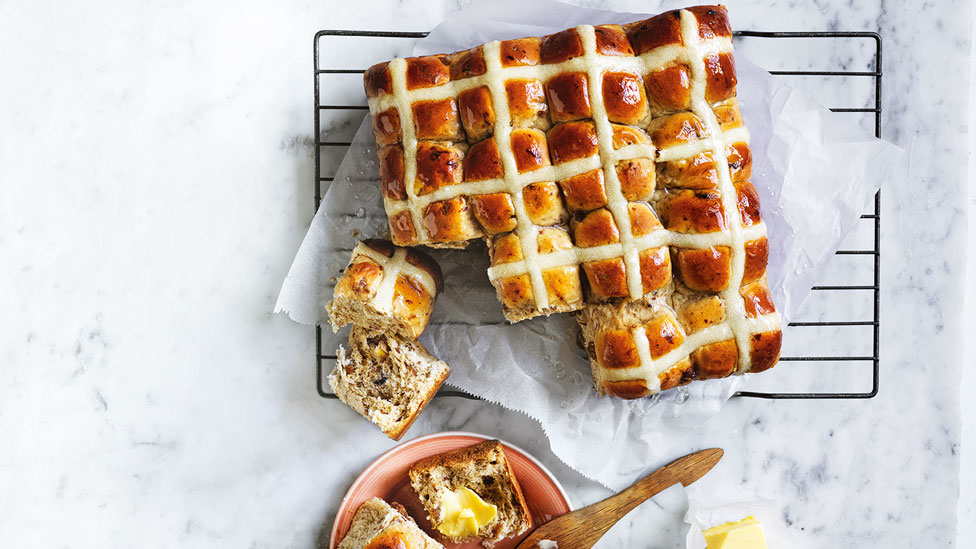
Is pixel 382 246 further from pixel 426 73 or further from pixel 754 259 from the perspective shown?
pixel 754 259

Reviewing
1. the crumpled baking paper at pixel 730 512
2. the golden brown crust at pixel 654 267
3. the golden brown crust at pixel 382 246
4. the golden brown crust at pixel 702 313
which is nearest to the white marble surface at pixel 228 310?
the crumpled baking paper at pixel 730 512

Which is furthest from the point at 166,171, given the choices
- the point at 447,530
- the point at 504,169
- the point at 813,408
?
the point at 813,408

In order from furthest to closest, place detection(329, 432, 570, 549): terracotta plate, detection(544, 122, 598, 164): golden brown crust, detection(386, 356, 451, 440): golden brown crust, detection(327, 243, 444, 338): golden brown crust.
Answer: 1. detection(329, 432, 570, 549): terracotta plate
2. detection(386, 356, 451, 440): golden brown crust
3. detection(327, 243, 444, 338): golden brown crust
4. detection(544, 122, 598, 164): golden brown crust

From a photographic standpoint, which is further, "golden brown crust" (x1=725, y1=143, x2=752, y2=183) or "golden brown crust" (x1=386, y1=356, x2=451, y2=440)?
"golden brown crust" (x1=386, y1=356, x2=451, y2=440)

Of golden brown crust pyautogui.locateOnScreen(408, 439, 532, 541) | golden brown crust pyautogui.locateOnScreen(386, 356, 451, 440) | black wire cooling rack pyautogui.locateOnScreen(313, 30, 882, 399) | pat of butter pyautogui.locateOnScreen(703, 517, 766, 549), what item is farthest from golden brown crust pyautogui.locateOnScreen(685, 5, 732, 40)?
pat of butter pyautogui.locateOnScreen(703, 517, 766, 549)

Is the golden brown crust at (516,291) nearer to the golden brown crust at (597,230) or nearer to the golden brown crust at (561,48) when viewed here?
the golden brown crust at (597,230)

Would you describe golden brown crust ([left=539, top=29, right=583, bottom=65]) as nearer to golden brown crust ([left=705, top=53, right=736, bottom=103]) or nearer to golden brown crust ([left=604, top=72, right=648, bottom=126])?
golden brown crust ([left=604, top=72, right=648, bottom=126])

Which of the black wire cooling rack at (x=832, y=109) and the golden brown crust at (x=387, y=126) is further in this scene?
the black wire cooling rack at (x=832, y=109)

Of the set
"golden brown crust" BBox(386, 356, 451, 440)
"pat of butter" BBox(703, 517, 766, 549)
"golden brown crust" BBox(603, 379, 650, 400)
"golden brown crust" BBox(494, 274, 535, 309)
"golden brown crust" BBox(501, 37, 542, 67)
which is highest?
"golden brown crust" BBox(501, 37, 542, 67)
